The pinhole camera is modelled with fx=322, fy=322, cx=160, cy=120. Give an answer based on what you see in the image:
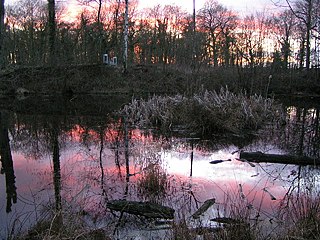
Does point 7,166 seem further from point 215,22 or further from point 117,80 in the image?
point 215,22

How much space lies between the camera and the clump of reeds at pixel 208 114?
40.1 ft

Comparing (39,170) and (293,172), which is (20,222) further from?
(293,172)

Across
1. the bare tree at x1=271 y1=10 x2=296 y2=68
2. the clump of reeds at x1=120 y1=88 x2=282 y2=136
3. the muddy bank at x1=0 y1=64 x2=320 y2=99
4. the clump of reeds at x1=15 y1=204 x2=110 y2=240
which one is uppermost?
the bare tree at x1=271 y1=10 x2=296 y2=68

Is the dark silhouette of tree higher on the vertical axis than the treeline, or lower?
lower

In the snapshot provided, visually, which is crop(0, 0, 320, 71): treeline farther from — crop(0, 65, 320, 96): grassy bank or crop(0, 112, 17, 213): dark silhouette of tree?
crop(0, 112, 17, 213): dark silhouette of tree

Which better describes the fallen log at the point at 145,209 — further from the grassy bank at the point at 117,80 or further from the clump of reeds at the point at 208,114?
the grassy bank at the point at 117,80

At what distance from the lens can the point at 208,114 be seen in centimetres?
1219

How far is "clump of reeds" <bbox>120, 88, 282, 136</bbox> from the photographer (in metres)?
12.2

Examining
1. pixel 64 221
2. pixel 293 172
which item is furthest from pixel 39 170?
pixel 293 172

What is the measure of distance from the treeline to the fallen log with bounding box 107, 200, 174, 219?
88.2ft

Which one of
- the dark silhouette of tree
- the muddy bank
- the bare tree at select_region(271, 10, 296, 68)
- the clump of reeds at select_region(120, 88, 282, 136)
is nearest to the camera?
the dark silhouette of tree

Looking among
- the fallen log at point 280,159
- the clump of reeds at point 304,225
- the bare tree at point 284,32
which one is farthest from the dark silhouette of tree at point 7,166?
the bare tree at point 284,32

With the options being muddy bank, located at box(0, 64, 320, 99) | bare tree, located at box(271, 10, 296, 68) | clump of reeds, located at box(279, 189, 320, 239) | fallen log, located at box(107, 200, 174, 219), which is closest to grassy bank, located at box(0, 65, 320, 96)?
muddy bank, located at box(0, 64, 320, 99)

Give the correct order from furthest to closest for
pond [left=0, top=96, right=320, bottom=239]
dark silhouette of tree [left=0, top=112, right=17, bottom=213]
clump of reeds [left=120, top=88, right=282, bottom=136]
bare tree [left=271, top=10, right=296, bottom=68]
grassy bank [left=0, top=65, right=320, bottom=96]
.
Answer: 1. bare tree [left=271, top=10, right=296, bottom=68]
2. grassy bank [left=0, top=65, right=320, bottom=96]
3. clump of reeds [left=120, top=88, right=282, bottom=136]
4. dark silhouette of tree [left=0, top=112, right=17, bottom=213]
5. pond [left=0, top=96, right=320, bottom=239]
